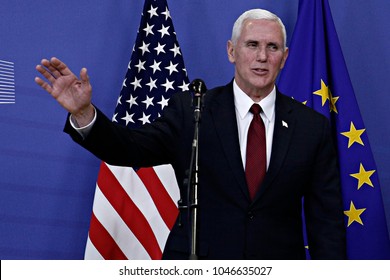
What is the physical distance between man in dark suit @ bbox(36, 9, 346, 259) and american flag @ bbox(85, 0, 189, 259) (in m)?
0.96

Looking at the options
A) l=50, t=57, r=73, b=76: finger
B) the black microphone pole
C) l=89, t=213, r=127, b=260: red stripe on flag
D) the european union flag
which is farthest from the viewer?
the european union flag

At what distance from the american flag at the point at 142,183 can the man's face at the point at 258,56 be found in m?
0.99

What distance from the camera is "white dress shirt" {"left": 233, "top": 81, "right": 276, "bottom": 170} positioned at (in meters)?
2.53

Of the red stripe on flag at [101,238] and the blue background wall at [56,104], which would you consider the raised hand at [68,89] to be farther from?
the blue background wall at [56,104]

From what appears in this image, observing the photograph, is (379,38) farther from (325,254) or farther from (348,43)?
(325,254)

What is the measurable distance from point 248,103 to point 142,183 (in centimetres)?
114

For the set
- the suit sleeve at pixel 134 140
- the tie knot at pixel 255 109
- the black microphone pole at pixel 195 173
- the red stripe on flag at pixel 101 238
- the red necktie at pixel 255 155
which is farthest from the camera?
the red stripe on flag at pixel 101 238

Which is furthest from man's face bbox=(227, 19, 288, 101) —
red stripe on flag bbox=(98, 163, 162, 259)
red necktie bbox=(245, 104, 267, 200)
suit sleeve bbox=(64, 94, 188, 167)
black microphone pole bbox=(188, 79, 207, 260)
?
red stripe on flag bbox=(98, 163, 162, 259)

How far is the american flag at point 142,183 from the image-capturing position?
3.51 metres

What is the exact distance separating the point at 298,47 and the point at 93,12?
1.11 metres

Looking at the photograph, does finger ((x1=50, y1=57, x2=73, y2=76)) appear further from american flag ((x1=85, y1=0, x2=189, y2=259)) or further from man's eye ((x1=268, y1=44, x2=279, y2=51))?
american flag ((x1=85, y1=0, x2=189, y2=259))

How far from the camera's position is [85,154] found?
3.75 m

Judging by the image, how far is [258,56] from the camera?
Result: 263 cm

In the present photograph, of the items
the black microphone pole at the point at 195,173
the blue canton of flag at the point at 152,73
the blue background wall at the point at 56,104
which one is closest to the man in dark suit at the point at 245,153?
the black microphone pole at the point at 195,173
